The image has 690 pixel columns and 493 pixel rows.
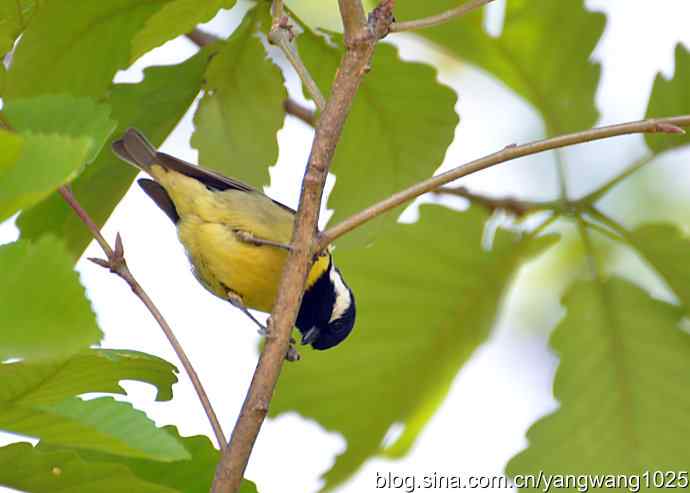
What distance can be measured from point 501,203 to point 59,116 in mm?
2098

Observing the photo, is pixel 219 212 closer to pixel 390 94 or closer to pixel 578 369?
pixel 390 94

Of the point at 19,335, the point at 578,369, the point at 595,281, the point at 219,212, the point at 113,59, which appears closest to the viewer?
the point at 19,335

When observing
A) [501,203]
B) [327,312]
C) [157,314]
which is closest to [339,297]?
[327,312]

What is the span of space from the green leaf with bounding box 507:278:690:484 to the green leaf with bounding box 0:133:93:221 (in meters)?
1.91

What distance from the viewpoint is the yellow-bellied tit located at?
11.6 ft

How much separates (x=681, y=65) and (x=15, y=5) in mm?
1868

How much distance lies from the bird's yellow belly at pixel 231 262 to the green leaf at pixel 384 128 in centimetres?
87

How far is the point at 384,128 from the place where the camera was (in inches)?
106

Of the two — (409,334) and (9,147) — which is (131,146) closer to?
(409,334)

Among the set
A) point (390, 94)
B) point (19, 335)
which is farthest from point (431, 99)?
point (19, 335)

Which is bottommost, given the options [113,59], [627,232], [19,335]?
[19,335]

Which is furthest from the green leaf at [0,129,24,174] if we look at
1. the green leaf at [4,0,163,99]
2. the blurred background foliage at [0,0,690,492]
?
the green leaf at [4,0,163,99]

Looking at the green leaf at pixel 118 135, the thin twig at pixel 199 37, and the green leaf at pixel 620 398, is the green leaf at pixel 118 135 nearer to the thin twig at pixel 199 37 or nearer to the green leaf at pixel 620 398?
the thin twig at pixel 199 37

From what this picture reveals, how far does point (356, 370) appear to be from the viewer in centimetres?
330
